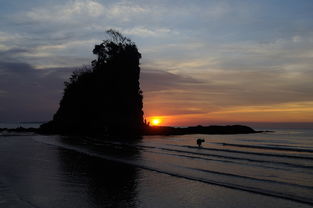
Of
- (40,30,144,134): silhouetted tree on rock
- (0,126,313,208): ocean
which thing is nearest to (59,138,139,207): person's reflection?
(0,126,313,208): ocean

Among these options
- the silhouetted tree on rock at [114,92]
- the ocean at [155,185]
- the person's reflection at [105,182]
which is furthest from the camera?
the silhouetted tree on rock at [114,92]

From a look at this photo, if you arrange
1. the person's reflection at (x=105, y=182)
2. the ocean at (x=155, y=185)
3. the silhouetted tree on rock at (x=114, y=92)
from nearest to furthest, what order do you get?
the ocean at (x=155, y=185), the person's reflection at (x=105, y=182), the silhouetted tree on rock at (x=114, y=92)

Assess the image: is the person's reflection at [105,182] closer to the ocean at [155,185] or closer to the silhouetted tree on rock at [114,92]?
the ocean at [155,185]

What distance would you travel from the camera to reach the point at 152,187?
12.8m

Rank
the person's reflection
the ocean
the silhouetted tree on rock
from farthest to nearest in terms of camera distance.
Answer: the silhouetted tree on rock → the person's reflection → the ocean

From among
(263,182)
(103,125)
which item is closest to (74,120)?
(103,125)

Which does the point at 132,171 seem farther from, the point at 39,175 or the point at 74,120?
the point at 74,120

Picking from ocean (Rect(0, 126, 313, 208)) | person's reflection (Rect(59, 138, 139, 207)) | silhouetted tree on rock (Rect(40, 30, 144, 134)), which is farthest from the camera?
silhouetted tree on rock (Rect(40, 30, 144, 134))

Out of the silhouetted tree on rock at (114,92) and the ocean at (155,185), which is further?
the silhouetted tree on rock at (114,92)

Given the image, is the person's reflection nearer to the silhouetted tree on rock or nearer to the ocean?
the ocean

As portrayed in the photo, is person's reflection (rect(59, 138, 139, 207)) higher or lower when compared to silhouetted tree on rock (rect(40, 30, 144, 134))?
lower

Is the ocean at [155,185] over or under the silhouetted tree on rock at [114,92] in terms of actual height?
under

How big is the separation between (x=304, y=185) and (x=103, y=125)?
62817mm

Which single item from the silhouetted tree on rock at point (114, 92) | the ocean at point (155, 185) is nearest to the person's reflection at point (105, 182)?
the ocean at point (155, 185)
